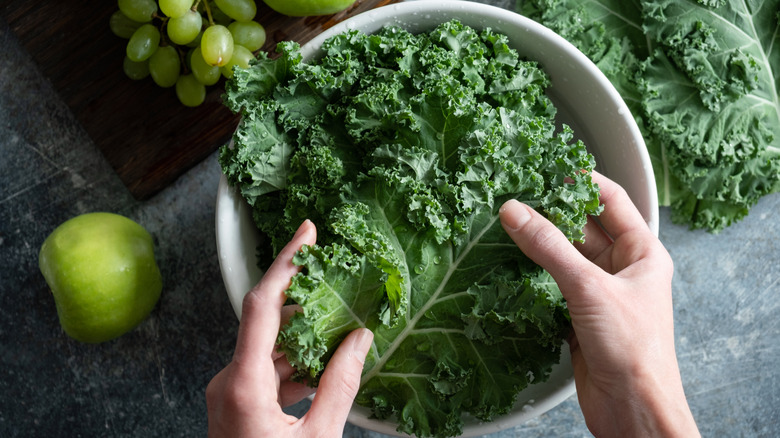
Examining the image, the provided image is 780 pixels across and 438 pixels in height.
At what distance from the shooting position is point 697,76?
6.10 ft

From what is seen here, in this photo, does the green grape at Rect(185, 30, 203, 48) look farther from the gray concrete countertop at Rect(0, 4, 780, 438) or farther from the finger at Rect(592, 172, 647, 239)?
the finger at Rect(592, 172, 647, 239)

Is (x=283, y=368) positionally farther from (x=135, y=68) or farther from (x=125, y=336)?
(x=135, y=68)

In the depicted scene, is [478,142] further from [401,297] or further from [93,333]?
[93,333]

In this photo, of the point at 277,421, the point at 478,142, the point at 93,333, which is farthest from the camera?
the point at 93,333

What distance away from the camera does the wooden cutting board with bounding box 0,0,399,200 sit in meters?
1.89

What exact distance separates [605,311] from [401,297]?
1.33ft

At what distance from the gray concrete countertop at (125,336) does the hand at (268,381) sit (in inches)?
33.0

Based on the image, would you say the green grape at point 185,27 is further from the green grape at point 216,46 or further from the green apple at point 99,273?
the green apple at point 99,273

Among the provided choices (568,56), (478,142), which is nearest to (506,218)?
(478,142)

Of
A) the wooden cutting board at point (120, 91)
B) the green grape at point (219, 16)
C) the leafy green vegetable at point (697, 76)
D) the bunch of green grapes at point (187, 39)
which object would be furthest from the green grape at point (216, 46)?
the leafy green vegetable at point (697, 76)

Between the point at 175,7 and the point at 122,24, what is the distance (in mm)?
260

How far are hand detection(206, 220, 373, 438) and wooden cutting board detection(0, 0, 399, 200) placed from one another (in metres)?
0.82

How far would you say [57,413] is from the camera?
204 centimetres

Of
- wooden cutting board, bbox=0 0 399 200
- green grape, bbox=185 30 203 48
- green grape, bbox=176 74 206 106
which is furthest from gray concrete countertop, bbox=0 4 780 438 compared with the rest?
green grape, bbox=185 30 203 48
